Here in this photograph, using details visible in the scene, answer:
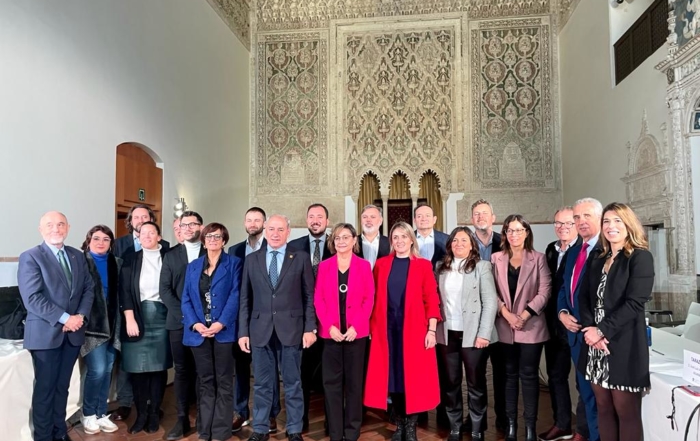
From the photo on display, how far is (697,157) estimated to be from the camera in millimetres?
4672

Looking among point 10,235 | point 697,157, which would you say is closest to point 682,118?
point 697,157

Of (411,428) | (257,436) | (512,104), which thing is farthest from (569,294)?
(512,104)

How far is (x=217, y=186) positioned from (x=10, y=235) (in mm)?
4268

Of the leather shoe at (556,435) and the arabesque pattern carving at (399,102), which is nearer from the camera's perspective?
the leather shoe at (556,435)

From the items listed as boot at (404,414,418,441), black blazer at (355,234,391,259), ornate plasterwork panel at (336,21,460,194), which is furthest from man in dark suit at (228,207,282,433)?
ornate plasterwork panel at (336,21,460,194)

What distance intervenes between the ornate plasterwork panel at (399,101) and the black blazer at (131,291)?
5958 millimetres

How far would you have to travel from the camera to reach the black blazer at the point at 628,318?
2209 mm

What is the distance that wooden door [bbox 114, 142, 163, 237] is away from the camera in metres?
5.23

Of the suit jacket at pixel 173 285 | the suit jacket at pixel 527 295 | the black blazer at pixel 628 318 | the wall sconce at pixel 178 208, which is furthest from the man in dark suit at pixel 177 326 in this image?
the wall sconce at pixel 178 208

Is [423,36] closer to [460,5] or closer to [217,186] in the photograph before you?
[460,5]

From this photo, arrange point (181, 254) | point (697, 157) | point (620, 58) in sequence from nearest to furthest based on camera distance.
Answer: point (181, 254), point (697, 157), point (620, 58)

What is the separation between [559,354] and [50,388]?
3169mm

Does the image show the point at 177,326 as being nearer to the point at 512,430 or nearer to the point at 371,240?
the point at 371,240

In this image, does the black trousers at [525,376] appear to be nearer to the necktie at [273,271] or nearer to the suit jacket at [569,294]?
the suit jacket at [569,294]
